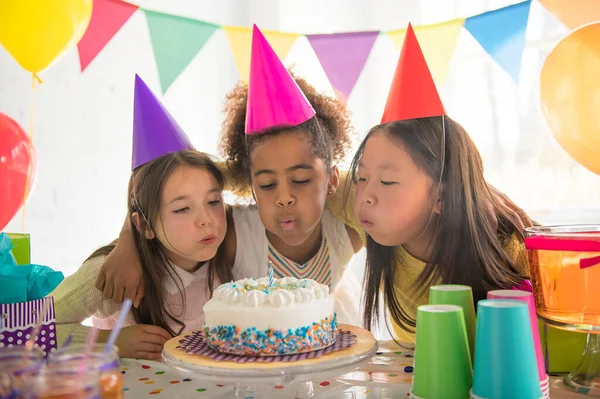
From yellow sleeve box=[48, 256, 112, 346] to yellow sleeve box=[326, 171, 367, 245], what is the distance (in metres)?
0.58

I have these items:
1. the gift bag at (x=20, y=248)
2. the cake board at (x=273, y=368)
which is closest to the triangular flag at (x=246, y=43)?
the gift bag at (x=20, y=248)

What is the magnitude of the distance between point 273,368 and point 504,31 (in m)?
1.21

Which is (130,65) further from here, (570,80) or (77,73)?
(570,80)

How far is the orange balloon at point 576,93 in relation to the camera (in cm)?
137

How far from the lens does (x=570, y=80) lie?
1.42 metres

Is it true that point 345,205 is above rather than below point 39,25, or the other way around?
below

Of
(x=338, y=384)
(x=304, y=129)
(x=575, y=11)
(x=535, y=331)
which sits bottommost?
(x=338, y=384)

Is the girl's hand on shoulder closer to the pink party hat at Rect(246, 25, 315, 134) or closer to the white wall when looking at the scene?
the pink party hat at Rect(246, 25, 315, 134)

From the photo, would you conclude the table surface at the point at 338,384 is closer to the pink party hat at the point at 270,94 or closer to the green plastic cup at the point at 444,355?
the green plastic cup at the point at 444,355

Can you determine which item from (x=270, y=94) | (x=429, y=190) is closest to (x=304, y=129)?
(x=270, y=94)

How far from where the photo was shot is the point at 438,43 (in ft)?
6.03

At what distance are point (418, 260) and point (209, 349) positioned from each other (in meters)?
0.51

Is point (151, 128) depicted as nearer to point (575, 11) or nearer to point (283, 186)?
point (283, 186)

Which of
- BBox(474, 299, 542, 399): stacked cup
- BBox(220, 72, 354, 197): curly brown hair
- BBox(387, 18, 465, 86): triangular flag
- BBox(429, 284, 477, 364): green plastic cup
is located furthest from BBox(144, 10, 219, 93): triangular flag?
BBox(474, 299, 542, 399): stacked cup
